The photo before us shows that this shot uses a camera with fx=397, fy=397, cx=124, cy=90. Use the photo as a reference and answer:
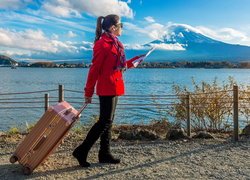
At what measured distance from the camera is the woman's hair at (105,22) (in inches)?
218

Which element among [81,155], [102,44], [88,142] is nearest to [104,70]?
[102,44]

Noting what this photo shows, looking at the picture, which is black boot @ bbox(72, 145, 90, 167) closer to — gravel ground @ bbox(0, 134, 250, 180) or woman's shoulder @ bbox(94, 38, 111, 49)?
gravel ground @ bbox(0, 134, 250, 180)

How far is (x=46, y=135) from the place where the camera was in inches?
213

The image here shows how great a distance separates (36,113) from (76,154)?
1627 centimetres

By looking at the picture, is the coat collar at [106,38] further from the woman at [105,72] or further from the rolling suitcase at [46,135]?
the rolling suitcase at [46,135]

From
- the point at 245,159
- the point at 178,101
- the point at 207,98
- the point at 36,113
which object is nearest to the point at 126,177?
the point at 245,159

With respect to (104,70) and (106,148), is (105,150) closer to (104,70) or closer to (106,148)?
(106,148)

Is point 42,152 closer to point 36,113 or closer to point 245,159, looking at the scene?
point 245,159

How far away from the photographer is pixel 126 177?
537 cm

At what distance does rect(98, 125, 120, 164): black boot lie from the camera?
19.3 feet

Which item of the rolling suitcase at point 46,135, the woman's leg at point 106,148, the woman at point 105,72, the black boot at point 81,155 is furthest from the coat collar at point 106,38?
the black boot at point 81,155

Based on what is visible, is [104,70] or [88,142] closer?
[104,70]

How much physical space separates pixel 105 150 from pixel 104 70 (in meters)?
1.28

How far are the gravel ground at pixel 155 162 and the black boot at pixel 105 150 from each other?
10 centimetres
